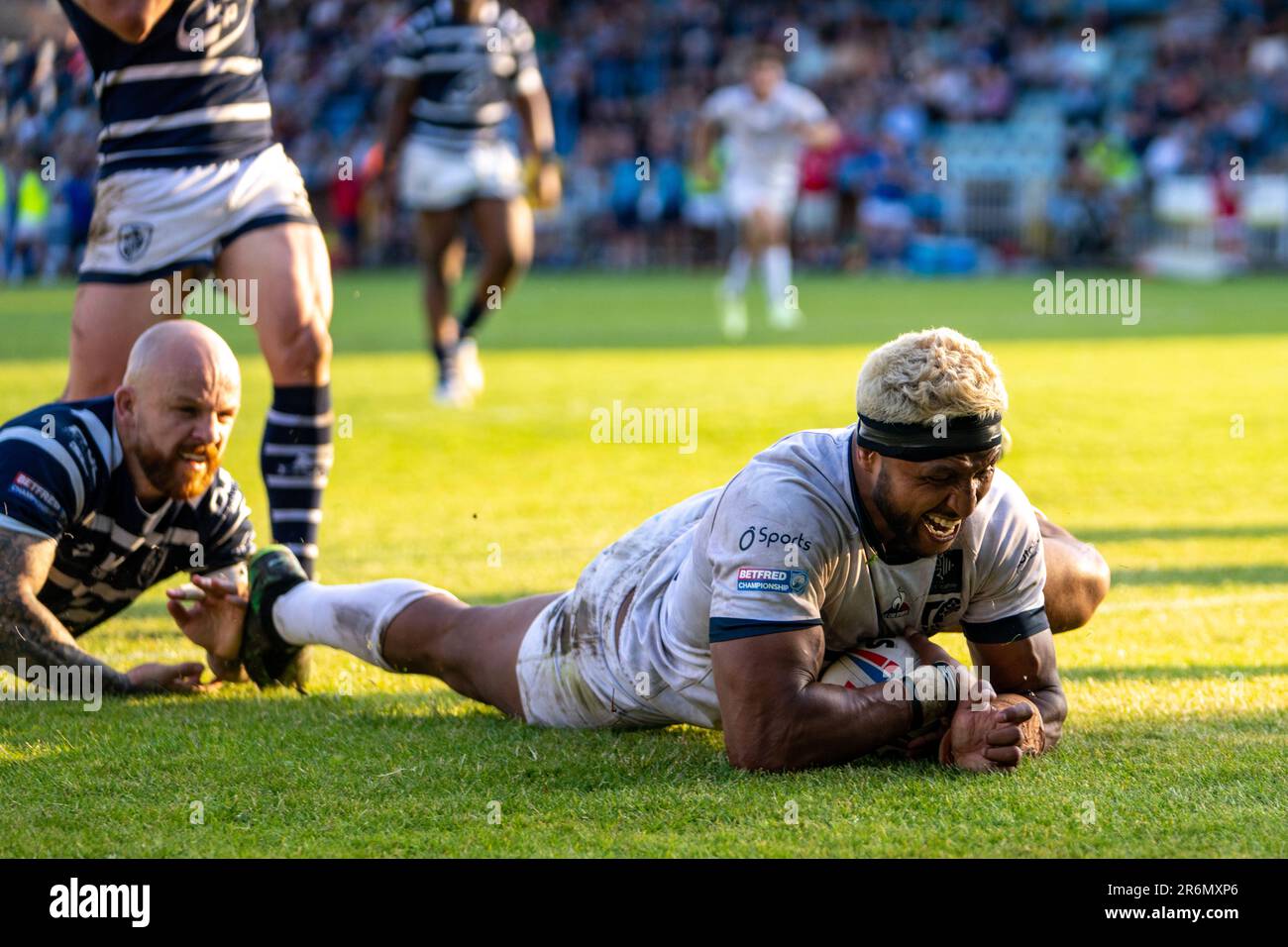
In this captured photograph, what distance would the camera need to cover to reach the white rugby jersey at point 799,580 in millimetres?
4023

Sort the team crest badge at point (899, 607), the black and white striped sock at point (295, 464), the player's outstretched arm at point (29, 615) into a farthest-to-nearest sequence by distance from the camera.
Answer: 1. the black and white striped sock at point (295, 464)
2. the player's outstretched arm at point (29, 615)
3. the team crest badge at point (899, 607)

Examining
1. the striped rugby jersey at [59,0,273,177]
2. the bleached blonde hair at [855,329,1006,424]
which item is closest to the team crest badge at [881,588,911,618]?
the bleached blonde hair at [855,329,1006,424]

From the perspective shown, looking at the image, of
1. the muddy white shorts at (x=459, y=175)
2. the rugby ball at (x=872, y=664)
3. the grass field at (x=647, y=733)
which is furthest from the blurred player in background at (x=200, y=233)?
the muddy white shorts at (x=459, y=175)

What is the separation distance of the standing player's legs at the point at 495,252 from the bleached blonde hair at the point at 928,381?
8.67 meters

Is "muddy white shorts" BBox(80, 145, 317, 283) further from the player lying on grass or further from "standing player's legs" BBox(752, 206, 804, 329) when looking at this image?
"standing player's legs" BBox(752, 206, 804, 329)

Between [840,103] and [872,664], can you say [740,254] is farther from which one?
[872,664]

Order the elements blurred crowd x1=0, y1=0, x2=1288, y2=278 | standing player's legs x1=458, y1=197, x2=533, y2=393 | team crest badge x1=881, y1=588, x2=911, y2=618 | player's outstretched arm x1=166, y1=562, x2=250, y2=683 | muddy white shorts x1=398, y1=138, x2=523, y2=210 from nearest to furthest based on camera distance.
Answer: team crest badge x1=881, y1=588, x2=911, y2=618
player's outstretched arm x1=166, y1=562, x2=250, y2=683
standing player's legs x1=458, y1=197, x2=533, y2=393
muddy white shorts x1=398, y1=138, x2=523, y2=210
blurred crowd x1=0, y1=0, x2=1288, y2=278

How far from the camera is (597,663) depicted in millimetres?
4605

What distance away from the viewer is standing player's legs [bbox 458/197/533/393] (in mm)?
12625

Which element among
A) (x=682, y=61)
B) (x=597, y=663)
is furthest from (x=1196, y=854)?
(x=682, y=61)

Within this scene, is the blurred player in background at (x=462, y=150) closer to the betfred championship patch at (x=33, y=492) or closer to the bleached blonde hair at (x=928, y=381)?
the betfred championship patch at (x=33, y=492)

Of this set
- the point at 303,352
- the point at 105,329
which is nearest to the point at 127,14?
the point at 105,329
